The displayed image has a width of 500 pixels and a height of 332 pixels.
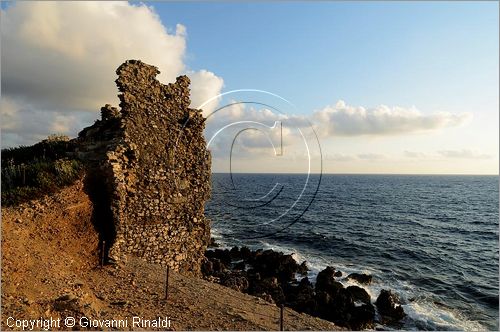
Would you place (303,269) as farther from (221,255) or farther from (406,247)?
(406,247)

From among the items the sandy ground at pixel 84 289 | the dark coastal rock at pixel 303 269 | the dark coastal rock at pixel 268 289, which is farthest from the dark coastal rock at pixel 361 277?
the sandy ground at pixel 84 289

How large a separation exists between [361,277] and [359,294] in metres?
4.32

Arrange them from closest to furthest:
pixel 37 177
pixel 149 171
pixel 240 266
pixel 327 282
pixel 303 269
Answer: pixel 37 177 < pixel 149 171 < pixel 327 282 < pixel 303 269 < pixel 240 266

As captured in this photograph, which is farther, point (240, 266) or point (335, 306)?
point (240, 266)

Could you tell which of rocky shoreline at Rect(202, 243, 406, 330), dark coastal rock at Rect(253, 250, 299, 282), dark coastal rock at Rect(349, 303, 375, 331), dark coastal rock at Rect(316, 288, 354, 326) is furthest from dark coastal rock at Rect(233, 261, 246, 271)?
dark coastal rock at Rect(349, 303, 375, 331)

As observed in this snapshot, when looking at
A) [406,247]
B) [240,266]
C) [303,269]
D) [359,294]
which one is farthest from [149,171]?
[406,247]

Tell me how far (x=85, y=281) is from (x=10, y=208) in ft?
12.2

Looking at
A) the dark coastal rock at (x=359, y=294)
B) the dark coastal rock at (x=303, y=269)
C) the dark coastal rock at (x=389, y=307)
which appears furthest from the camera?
the dark coastal rock at (x=303, y=269)

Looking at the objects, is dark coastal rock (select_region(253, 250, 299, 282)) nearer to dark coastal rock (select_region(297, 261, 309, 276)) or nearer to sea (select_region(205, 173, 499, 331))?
dark coastal rock (select_region(297, 261, 309, 276))

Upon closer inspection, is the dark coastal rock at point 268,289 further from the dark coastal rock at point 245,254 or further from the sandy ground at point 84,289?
the sandy ground at point 84,289

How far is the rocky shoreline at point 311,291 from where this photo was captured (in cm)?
2228

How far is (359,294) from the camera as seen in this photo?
25.8 meters

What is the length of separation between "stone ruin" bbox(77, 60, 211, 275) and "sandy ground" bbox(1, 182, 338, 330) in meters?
0.91

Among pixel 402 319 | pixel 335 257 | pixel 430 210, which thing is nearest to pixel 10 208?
pixel 402 319
